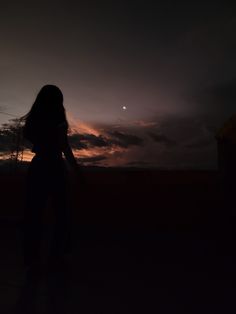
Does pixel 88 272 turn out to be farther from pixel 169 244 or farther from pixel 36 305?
pixel 169 244

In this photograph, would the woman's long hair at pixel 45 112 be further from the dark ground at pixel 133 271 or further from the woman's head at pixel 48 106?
the dark ground at pixel 133 271

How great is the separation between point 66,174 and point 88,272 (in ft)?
2.82

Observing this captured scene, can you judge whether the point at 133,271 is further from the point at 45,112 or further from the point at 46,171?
the point at 45,112

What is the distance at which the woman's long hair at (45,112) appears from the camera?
9.30 ft

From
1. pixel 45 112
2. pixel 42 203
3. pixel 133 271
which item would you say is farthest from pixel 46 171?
pixel 133 271

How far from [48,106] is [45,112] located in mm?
61

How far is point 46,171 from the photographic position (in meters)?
2.79

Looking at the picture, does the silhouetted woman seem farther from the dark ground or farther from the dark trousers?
the dark ground

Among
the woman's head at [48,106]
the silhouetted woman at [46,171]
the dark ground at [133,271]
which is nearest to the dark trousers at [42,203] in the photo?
the silhouetted woman at [46,171]

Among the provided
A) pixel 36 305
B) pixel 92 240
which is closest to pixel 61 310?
pixel 36 305

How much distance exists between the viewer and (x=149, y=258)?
3176 millimetres

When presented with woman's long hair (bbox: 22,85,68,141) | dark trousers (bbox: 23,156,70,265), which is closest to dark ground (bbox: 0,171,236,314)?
dark trousers (bbox: 23,156,70,265)

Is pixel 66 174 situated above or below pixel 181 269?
above

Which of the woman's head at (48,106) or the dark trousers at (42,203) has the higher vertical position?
the woman's head at (48,106)
